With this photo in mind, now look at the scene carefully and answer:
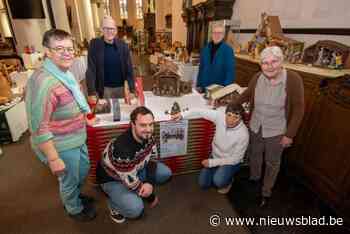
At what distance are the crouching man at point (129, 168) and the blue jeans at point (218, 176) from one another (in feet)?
1.56

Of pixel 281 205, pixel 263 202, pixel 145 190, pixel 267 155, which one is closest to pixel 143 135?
pixel 145 190

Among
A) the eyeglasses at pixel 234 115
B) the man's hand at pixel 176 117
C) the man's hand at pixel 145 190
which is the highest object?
the eyeglasses at pixel 234 115

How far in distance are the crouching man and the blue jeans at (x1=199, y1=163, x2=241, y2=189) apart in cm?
48

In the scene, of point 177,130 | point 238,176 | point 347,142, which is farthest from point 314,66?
point 177,130

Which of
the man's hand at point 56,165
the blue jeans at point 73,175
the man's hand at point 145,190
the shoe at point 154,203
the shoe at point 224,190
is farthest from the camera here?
the shoe at point 224,190

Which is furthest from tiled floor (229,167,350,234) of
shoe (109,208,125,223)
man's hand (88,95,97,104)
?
Result: man's hand (88,95,97,104)

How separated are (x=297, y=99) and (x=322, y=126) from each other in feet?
1.56

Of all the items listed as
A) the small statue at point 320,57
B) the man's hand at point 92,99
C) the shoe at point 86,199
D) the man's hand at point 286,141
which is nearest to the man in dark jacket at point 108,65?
the man's hand at point 92,99

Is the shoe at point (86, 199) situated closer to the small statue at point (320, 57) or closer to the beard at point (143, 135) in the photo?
the beard at point (143, 135)

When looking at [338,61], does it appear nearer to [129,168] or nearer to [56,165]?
[129,168]

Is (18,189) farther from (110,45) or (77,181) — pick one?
(110,45)

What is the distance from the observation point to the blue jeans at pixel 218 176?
1.67 meters

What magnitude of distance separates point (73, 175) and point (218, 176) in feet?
3.63

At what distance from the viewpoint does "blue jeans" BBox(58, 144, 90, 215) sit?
121 centimetres
